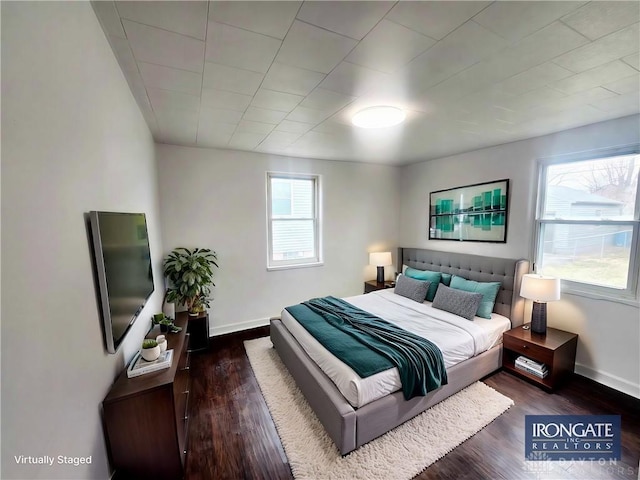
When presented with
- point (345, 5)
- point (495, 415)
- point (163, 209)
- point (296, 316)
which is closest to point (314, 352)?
point (296, 316)

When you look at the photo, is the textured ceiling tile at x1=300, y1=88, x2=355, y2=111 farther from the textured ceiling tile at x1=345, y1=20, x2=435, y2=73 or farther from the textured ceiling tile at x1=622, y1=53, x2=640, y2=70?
the textured ceiling tile at x1=622, y1=53, x2=640, y2=70

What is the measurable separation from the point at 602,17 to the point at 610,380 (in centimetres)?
307

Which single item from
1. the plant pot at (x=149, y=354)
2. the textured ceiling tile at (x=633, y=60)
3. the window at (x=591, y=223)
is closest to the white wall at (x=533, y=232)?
the window at (x=591, y=223)

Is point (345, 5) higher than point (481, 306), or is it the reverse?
point (345, 5)

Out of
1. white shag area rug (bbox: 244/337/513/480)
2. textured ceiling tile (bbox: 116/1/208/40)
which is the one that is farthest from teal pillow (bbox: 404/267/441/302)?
textured ceiling tile (bbox: 116/1/208/40)

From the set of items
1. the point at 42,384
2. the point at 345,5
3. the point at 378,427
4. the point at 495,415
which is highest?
the point at 345,5

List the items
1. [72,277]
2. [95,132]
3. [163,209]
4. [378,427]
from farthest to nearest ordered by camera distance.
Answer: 1. [163,209]
2. [378,427]
3. [95,132]
4. [72,277]

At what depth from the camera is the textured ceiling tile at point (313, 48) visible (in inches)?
51.9

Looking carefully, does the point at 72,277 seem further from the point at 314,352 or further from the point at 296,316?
the point at 296,316

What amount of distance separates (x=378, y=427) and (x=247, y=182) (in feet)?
10.6

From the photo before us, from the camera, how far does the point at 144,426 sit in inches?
56.5

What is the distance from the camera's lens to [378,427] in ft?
6.23

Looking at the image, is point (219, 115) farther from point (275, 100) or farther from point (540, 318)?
point (540, 318)

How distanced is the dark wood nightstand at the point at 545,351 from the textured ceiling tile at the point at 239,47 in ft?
10.9
